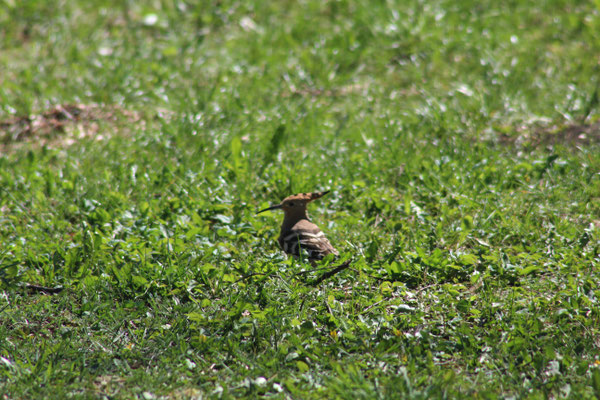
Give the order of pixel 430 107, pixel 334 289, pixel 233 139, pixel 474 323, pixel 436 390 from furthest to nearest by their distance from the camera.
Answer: pixel 430 107, pixel 233 139, pixel 334 289, pixel 474 323, pixel 436 390

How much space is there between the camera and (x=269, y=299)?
4.48m

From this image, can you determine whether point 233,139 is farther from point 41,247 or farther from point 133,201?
point 41,247

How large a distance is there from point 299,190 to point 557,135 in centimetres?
279

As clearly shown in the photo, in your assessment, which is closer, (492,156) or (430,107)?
(492,156)

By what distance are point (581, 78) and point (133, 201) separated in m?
5.27

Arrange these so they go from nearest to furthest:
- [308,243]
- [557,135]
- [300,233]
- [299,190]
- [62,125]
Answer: [308,243] → [300,233] → [299,190] → [557,135] → [62,125]

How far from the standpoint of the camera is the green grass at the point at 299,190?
156 inches

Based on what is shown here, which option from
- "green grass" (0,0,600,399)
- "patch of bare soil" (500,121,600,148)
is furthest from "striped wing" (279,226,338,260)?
"patch of bare soil" (500,121,600,148)

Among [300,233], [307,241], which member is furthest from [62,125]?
[307,241]

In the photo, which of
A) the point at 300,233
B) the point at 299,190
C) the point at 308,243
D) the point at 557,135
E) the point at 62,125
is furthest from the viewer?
the point at 62,125

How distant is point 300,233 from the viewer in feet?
16.7

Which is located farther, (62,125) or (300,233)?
(62,125)

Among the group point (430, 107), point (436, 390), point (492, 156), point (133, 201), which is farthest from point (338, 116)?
point (436, 390)

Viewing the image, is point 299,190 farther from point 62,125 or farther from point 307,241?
point 62,125
